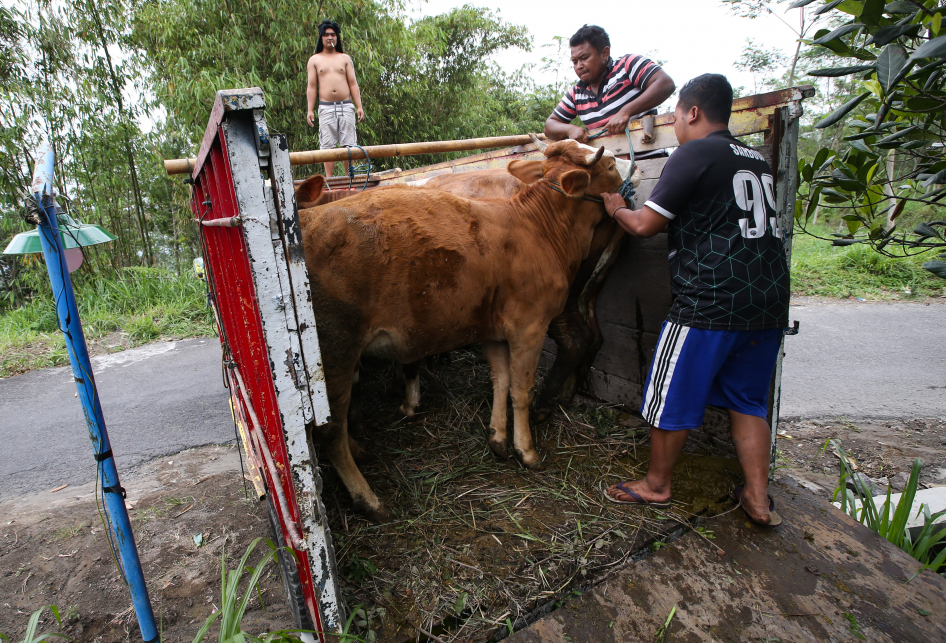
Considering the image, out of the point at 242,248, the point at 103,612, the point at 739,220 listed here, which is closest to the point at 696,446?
the point at 739,220

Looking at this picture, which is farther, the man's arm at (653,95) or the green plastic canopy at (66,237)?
the man's arm at (653,95)

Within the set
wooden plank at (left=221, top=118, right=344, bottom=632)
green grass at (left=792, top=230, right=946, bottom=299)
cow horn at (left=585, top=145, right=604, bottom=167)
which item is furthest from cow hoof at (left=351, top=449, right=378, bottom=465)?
green grass at (left=792, top=230, right=946, bottom=299)

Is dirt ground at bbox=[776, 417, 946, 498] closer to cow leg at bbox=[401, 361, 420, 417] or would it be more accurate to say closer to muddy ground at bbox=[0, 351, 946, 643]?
muddy ground at bbox=[0, 351, 946, 643]

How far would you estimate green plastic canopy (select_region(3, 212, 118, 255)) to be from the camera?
73.2 inches

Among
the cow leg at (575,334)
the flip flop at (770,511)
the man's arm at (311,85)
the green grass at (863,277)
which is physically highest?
the man's arm at (311,85)

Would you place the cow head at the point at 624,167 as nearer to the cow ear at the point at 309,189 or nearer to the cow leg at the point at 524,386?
the cow leg at the point at 524,386

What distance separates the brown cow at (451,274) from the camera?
2.29 metres

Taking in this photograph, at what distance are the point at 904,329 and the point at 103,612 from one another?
8759mm

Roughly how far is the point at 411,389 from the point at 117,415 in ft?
9.82

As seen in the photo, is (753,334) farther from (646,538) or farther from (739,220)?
(646,538)

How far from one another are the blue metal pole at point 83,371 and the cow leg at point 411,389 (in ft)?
6.24

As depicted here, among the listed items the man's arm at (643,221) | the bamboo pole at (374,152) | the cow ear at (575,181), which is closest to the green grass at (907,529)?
the man's arm at (643,221)

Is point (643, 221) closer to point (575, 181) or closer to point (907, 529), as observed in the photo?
point (575, 181)

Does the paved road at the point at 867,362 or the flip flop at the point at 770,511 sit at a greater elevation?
the flip flop at the point at 770,511
